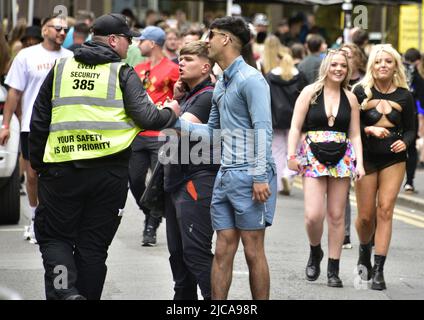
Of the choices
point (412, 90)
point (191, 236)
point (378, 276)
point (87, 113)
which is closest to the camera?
point (87, 113)

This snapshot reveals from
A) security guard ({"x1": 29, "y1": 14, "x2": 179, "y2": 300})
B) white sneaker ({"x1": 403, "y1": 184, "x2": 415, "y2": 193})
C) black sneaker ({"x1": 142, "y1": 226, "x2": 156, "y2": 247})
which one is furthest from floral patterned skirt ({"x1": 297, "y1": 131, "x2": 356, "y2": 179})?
white sneaker ({"x1": 403, "y1": 184, "x2": 415, "y2": 193})

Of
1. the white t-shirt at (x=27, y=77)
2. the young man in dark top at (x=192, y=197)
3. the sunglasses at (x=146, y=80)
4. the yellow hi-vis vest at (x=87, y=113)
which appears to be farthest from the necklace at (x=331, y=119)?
the white t-shirt at (x=27, y=77)

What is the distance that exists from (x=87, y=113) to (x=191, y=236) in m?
1.04

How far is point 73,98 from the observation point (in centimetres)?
706

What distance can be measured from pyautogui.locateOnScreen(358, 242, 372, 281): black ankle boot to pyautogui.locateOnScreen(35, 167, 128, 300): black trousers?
2.73m

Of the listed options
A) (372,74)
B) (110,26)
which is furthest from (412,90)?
(110,26)

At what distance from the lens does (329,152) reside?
30.3 feet

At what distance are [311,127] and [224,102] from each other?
2.26 meters

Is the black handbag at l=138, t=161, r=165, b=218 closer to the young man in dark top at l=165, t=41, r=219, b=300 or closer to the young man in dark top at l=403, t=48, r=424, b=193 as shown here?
the young man in dark top at l=165, t=41, r=219, b=300

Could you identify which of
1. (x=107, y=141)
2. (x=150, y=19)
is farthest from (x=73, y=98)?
(x=150, y=19)

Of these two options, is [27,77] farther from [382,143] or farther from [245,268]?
[382,143]

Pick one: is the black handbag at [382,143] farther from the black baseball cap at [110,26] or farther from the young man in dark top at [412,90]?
the young man in dark top at [412,90]

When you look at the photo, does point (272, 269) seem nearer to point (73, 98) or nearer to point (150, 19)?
point (73, 98)

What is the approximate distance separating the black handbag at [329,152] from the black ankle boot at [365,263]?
2.47 ft
